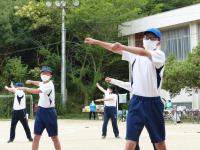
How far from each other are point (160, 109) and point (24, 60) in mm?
48200

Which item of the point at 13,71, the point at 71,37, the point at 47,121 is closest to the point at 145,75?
the point at 47,121

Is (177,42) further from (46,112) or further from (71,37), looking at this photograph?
(46,112)

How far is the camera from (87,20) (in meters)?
46.0

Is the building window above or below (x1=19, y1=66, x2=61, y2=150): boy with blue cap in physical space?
above

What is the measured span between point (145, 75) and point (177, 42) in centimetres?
3823

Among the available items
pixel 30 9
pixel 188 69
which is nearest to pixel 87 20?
pixel 30 9

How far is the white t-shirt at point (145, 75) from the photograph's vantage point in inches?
305

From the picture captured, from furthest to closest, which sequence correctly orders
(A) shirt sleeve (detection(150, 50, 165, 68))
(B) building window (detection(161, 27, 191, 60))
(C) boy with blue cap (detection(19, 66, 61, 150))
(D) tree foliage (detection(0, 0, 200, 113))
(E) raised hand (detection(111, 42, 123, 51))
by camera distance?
1. (D) tree foliage (detection(0, 0, 200, 113))
2. (B) building window (detection(161, 27, 191, 60))
3. (C) boy with blue cap (detection(19, 66, 61, 150))
4. (A) shirt sleeve (detection(150, 50, 165, 68))
5. (E) raised hand (detection(111, 42, 123, 51))

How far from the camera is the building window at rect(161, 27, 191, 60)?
1752 inches

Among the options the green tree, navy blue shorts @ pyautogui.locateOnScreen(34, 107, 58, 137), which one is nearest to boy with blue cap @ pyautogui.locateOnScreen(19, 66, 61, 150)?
navy blue shorts @ pyautogui.locateOnScreen(34, 107, 58, 137)

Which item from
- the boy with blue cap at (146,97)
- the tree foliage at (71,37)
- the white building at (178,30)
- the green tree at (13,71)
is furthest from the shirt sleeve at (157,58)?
the green tree at (13,71)

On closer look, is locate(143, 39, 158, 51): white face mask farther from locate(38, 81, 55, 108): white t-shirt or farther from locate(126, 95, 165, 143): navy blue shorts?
locate(38, 81, 55, 108): white t-shirt

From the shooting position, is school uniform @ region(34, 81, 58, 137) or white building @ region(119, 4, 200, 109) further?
white building @ region(119, 4, 200, 109)

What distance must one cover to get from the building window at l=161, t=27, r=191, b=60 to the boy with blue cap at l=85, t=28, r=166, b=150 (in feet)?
120
